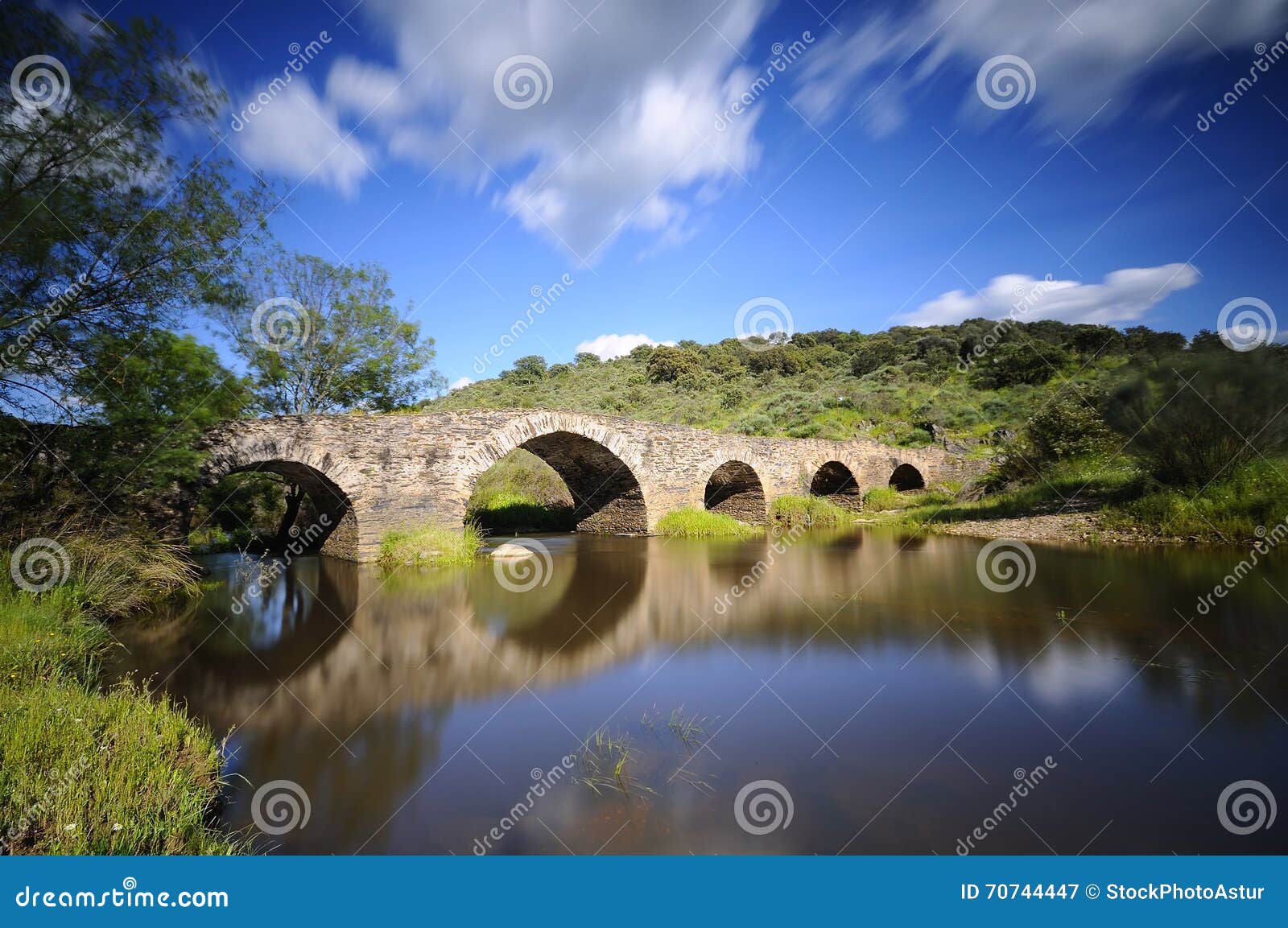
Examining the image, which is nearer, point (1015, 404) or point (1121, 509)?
point (1121, 509)

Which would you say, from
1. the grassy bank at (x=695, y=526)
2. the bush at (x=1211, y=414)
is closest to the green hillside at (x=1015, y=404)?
the bush at (x=1211, y=414)

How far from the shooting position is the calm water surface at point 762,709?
253 centimetres

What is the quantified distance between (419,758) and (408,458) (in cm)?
853

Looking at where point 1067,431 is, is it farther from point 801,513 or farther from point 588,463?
point 588,463

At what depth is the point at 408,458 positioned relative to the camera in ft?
36.0

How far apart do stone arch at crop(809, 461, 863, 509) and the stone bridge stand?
2.74 meters

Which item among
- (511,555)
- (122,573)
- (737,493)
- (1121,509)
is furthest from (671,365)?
(122,573)

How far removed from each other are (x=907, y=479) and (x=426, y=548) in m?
22.0

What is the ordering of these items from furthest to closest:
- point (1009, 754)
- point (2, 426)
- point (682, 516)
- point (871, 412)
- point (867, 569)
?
point (871, 412), point (682, 516), point (867, 569), point (2, 426), point (1009, 754)

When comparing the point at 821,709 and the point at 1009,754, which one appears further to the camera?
the point at 821,709

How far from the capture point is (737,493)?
734 inches

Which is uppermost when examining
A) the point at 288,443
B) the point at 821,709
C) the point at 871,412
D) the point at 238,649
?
the point at 871,412

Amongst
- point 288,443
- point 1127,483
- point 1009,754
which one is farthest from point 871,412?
point 1009,754

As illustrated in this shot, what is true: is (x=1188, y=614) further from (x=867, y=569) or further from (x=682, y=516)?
(x=682, y=516)
